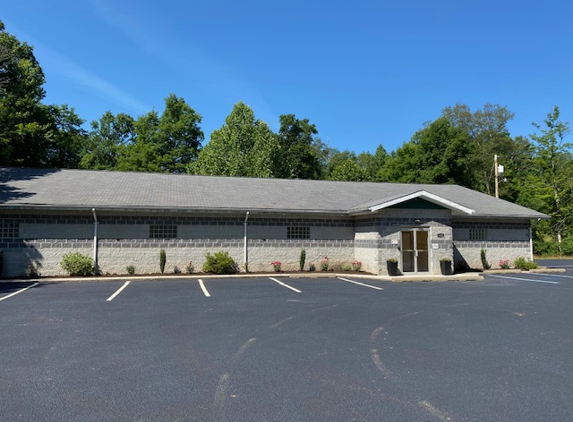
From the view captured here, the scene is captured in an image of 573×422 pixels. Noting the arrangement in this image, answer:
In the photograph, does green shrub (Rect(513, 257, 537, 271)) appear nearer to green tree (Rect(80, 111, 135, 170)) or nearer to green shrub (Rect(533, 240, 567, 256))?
green shrub (Rect(533, 240, 567, 256))

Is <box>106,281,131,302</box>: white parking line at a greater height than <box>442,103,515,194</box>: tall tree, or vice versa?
<box>442,103,515,194</box>: tall tree

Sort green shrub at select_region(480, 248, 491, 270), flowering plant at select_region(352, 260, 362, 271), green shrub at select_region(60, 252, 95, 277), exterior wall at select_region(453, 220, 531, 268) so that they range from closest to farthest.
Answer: green shrub at select_region(60, 252, 95, 277), flowering plant at select_region(352, 260, 362, 271), exterior wall at select_region(453, 220, 531, 268), green shrub at select_region(480, 248, 491, 270)

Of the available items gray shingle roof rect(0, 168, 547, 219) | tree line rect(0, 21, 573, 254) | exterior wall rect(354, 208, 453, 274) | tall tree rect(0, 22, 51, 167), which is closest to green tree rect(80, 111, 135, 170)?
tree line rect(0, 21, 573, 254)

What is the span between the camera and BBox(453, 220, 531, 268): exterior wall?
21172mm

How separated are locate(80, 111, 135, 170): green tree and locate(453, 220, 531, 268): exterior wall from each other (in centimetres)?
3893

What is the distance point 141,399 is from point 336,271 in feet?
50.1

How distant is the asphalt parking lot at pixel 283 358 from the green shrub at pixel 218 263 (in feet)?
18.7

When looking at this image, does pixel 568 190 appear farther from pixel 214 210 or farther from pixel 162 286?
pixel 162 286

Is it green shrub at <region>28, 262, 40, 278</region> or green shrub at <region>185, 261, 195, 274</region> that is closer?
green shrub at <region>28, 262, 40, 278</region>

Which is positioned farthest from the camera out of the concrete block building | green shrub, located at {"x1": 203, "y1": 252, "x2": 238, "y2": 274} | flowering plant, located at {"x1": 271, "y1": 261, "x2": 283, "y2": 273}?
flowering plant, located at {"x1": 271, "y1": 261, "x2": 283, "y2": 273}

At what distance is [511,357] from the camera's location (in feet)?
21.3

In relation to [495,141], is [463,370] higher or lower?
lower

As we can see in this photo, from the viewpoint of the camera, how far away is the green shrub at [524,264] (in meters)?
21.3

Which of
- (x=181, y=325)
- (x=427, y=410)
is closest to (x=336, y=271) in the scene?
(x=181, y=325)
